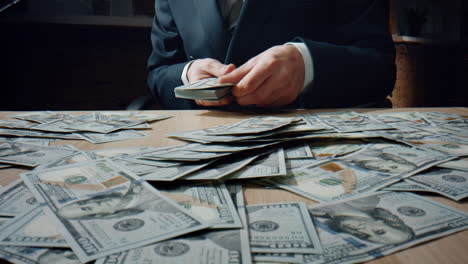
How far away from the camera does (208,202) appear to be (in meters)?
0.36

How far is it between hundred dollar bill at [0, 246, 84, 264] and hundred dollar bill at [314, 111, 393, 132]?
53 centimetres

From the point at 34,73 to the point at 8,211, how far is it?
2185 millimetres

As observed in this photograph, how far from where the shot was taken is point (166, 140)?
0.68m

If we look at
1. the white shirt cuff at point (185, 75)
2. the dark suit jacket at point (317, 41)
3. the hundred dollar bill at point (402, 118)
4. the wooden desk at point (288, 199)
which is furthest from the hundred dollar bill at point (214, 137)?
the white shirt cuff at point (185, 75)

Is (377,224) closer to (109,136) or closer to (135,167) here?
(135,167)

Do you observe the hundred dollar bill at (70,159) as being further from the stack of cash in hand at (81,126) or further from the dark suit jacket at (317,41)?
the dark suit jacket at (317,41)

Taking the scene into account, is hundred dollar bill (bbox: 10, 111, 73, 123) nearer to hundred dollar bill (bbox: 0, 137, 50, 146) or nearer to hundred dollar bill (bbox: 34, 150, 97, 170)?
hundred dollar bill (bbox: 0, 137, 50, 146)

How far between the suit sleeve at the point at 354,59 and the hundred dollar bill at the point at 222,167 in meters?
0.58

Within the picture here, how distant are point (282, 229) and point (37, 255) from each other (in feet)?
0.64

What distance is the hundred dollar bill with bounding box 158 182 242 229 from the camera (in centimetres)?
32

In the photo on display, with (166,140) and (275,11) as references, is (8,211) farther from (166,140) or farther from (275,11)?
(275,11)

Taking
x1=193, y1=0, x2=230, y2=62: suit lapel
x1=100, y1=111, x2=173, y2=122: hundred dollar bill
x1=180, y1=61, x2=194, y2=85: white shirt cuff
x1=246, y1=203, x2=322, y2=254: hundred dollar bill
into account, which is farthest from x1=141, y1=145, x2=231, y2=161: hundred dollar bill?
x1=193, y1=0, x2=230, y2=62: suit lapel

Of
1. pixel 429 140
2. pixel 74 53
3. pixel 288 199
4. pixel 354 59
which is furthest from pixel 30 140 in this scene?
pixel 74 53

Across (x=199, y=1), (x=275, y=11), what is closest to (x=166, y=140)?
(x=275, y=11)
